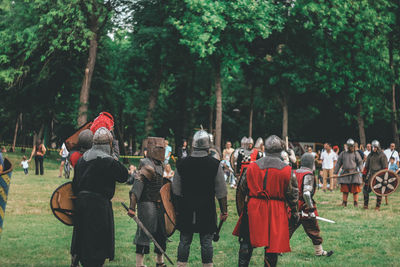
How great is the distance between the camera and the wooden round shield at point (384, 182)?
14250 millimetres

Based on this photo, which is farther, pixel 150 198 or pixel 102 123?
pixel 102 123

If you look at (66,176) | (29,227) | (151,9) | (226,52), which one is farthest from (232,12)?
(29,227)

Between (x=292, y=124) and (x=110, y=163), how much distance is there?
4125 cm

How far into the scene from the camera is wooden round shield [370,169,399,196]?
46.8 ft

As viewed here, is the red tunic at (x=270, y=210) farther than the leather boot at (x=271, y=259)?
No

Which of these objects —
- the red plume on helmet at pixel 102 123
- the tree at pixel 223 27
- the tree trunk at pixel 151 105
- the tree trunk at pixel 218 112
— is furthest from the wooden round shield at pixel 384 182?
the tree trunk at pixel 151 105

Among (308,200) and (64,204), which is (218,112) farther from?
(64,204)

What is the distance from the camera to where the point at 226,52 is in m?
27.8

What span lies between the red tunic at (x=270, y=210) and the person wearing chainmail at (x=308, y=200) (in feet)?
5.50

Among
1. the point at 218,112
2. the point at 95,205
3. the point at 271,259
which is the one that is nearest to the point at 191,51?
the point at 218,112

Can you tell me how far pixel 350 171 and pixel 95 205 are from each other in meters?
11.1

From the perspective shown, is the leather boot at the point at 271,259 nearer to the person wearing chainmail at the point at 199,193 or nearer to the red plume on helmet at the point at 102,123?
the person wearing chainmail at the point at 199,193

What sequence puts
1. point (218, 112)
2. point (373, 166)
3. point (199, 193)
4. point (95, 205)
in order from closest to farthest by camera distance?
point (95, 205) < point (199, 193) < point (373, 166) < point (218, 112)

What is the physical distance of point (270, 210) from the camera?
20.3 feet
